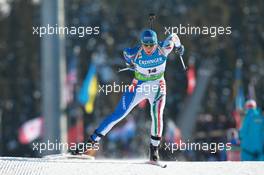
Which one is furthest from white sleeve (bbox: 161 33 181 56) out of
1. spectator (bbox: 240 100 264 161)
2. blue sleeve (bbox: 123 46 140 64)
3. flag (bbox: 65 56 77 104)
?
flag (bbox: 65 56 77 104)

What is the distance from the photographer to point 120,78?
1728 centimetres

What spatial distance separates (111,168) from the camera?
633 centimetres

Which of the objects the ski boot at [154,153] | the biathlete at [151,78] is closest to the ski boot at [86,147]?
the biathlete at [151,78]

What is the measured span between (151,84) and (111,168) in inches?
32.0

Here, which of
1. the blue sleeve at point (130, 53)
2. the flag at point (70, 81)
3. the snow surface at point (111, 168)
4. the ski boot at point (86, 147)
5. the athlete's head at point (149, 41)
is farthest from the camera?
the flag at point (70, 81)

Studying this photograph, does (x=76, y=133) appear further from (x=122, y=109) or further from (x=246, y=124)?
(x=122, y=109)

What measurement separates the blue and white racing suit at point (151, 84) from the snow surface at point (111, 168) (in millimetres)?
348

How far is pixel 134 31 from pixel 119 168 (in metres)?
14.4

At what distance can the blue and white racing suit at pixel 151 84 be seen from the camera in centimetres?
665

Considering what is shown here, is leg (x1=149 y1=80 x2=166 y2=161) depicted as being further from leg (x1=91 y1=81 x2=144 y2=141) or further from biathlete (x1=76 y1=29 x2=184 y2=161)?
leg (x1=91 y1=81 x2=144 y2=141)

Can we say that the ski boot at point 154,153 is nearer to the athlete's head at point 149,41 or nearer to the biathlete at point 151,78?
the biathlete at point 151,78

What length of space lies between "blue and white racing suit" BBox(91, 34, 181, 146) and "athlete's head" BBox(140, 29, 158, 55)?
0.04 meters

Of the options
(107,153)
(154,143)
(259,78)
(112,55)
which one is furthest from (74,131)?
(154,143)

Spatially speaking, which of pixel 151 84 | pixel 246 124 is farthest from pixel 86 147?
pixel 246 124
